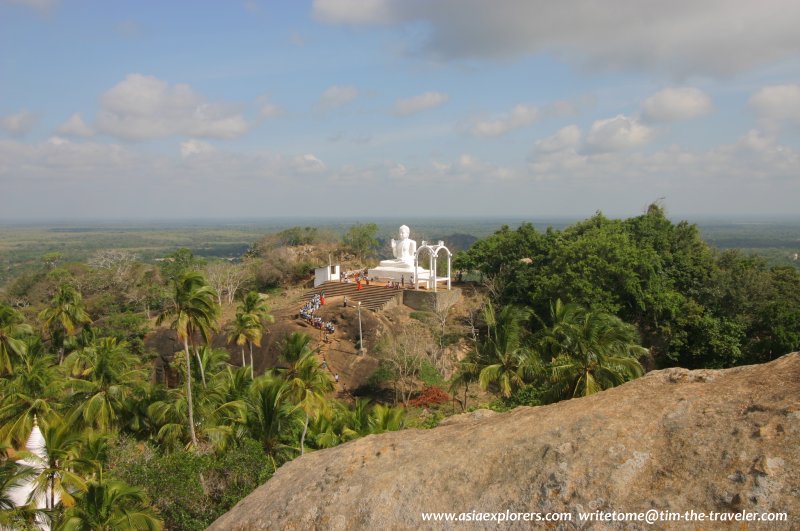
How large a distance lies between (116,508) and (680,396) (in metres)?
11.9

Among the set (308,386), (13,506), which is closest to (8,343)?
(13,506)

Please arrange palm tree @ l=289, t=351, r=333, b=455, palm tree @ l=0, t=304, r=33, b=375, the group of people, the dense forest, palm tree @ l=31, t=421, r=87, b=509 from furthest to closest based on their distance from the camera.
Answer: the group of people < palm tree @ l=0, t=304, r=33, b=375 < palm tree @ l=289, t=351, r=333, b=455 < the dense forest < palm tree @ l=31, t=421, r=87, b=509

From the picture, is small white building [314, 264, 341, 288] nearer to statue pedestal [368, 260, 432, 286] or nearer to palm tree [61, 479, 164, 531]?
statue pedestal [368, 260, 432, 286]

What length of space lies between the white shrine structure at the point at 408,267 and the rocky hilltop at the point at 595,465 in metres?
25.1

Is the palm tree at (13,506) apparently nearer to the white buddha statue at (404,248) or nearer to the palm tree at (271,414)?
the palm tree at (271,414)

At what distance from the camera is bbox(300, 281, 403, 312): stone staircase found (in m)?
31.7

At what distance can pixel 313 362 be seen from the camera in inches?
683

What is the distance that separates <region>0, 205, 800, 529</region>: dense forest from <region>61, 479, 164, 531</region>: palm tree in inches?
1.2

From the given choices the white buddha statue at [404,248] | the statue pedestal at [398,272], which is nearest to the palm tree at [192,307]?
the statue pedestal at [398,272]

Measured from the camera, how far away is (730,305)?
84.3 feet

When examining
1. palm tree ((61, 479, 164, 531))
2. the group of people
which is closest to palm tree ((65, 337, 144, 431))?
palm tree ((61, 479, 164, 531))

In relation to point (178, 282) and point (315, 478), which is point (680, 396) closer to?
point (315, 478)

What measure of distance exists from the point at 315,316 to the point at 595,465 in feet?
84.0

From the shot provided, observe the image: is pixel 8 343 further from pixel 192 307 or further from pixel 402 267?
pixel 402 267
